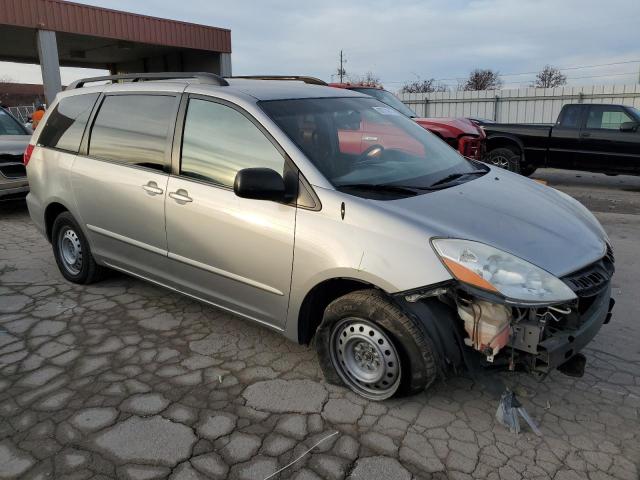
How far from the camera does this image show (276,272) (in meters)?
3.16

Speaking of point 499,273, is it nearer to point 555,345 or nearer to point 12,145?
point 555,345

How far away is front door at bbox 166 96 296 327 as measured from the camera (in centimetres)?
317

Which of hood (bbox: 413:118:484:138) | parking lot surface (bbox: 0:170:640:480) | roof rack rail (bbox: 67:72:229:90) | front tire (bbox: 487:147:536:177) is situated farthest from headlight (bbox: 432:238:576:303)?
front tire (bbox: 487:147:536:177)

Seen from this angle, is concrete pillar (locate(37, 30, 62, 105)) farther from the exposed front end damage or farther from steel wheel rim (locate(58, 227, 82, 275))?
the exposed front end damage

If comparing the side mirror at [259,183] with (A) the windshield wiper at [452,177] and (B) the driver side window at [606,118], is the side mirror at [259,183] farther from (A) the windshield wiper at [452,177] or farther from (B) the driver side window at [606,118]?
(B) the driver side window at [606,118]

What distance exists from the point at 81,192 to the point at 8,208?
16.8ft

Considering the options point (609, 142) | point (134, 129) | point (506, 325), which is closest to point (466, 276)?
point (506, 325)

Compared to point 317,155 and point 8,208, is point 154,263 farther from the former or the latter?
point 8,208

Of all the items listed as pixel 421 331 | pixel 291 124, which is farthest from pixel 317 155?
pixel 421 331

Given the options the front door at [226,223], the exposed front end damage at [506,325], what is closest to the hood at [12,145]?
the front door at [226,223]

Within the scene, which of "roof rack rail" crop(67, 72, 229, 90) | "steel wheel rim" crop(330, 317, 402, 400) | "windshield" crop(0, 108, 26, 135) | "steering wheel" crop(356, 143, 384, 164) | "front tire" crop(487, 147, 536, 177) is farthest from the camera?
"front tire" crop(487, 147, 536, 177)

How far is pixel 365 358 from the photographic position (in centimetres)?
304

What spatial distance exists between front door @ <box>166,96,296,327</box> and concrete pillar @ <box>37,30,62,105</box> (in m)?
16.2

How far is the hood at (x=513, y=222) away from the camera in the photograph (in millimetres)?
2713
